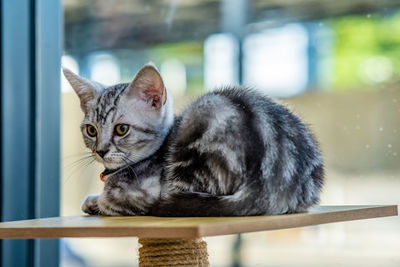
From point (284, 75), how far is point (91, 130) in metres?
1.34

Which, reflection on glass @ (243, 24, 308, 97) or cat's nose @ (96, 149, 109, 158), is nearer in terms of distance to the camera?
cat's nose @ (96, 149, 109, 158)

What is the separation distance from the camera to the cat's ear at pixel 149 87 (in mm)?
1232

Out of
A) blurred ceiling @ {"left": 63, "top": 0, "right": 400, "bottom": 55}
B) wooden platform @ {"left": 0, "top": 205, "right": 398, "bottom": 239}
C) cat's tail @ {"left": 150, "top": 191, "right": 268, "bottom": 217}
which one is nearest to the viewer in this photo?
wooden platform @ {"left": 0, "top": 205, "right": 398, "bottom": 239}

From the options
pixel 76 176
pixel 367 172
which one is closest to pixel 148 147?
pixel 367 172

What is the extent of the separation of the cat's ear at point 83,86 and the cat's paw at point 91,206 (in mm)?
219

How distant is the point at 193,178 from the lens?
116 cm

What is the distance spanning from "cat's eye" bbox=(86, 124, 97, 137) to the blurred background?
0.70 m

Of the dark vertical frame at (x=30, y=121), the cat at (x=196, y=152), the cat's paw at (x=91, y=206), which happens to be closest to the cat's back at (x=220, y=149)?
the cat at (x=196, y=152)

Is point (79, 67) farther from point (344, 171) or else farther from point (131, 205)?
point (131, 205)

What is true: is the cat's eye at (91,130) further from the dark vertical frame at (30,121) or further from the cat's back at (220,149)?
the dark vertical frame at (30,121)

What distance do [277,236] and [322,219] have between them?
1394mm

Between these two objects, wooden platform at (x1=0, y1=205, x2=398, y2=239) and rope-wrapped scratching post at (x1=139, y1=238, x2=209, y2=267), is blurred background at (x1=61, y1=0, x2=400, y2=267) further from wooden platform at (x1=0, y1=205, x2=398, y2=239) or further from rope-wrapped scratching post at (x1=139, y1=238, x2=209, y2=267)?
wooden platform at (x1=0, y1=205, x2=398, y2=239)

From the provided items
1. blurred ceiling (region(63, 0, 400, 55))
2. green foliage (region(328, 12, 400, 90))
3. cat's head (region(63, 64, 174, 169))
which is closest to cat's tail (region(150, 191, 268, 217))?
cat's head (region(63, 64, 174, 169))

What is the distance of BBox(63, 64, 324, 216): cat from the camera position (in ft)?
3.76
